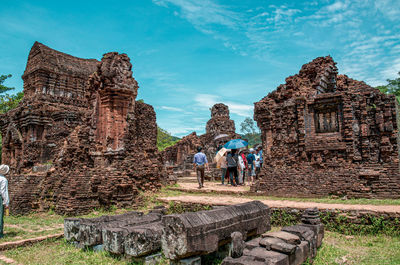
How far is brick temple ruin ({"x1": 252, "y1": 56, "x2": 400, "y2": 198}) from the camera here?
9.33m

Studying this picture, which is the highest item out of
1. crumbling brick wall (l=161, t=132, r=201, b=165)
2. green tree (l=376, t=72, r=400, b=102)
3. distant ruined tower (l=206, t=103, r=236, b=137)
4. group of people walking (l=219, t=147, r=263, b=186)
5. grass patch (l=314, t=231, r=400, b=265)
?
green tree (l=376, t=72, r=400, b=102)

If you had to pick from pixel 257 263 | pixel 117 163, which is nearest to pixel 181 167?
pixel 117 163

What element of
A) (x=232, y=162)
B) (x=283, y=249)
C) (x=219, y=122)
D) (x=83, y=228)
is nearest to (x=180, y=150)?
(x=219, y=122)

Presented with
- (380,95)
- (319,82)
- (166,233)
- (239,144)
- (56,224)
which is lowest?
(56,224)

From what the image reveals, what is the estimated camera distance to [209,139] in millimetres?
35406

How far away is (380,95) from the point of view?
9.62m

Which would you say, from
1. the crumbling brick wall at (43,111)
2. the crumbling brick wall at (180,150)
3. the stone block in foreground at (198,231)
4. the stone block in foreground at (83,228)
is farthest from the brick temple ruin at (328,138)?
the crumbling brick wall at (180,150)

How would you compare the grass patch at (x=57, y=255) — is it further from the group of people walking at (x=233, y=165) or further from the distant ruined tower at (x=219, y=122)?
the distant ruined tower at (x=219, y=122)

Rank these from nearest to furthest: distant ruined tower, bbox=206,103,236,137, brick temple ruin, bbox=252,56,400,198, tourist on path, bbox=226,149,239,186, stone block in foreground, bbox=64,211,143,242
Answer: stone block in foreground, bbox=64,211,143,242 < brick temple ruin, bbox=252,56,400,198 < tourist on path, bbox=226,149,239,186 < distant ruined tower, bbox=206,103,236,137

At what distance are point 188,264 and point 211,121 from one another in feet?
107

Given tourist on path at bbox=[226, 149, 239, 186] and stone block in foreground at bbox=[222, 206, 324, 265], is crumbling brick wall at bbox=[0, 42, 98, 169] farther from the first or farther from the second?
stone block in foreground at bbox=[222, 206, 324, 265]

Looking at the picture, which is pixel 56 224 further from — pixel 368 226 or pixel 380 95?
pixel 380 95

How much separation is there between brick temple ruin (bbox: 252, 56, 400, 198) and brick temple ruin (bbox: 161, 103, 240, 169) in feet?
62.1

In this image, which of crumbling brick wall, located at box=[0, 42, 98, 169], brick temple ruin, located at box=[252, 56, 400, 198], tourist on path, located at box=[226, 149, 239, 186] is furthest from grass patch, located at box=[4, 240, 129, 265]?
tourist on path, located at box=[226, 149, 239, 186]
